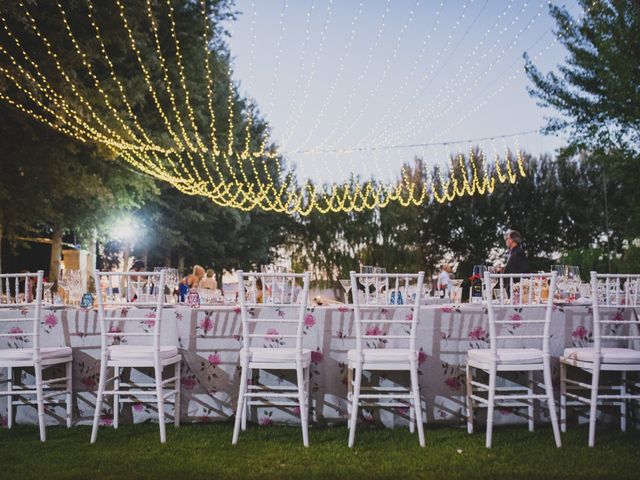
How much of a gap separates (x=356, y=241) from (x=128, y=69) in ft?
48.6

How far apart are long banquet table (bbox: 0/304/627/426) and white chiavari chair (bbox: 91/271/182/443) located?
100 mm

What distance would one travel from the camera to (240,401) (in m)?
4.00

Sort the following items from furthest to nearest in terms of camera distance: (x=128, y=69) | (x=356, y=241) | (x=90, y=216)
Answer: (x=356, y=241) < (x=90, y=216) < (x=128, y=69)

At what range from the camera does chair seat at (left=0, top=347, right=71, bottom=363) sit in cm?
419

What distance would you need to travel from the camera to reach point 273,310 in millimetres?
4504

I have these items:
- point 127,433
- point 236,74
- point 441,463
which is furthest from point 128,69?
point 441,463

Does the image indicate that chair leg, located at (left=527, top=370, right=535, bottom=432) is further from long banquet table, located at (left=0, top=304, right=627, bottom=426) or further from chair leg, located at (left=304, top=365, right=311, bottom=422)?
chair leg, located at (left=304, top=365, right=311, bottom=422)

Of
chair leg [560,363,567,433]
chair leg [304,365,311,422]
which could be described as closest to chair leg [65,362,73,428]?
chair leg [304,365,311,422]

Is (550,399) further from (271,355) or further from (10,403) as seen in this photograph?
(10,403)

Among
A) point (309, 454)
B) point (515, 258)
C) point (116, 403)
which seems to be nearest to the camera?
point (309, 454)

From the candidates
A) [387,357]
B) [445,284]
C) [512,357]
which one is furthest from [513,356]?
[445,284]

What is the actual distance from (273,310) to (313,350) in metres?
0.40

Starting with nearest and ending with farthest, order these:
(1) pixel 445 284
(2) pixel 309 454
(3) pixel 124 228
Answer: (2) pixel 309 454, (1) pixel 445 284, (3) pixel 124 228

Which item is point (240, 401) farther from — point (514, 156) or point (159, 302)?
point (514, 156)
